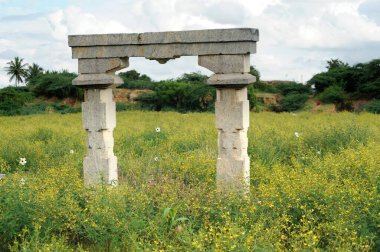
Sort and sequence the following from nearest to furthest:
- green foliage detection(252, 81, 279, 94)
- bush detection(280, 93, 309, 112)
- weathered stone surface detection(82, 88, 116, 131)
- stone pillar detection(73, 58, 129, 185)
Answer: stone pillar detection(73, 58, 129, 185), weathered stone surface detection(82, 88, 116, 131), bush detection(280, 93, 309, 112), green foliage detection(252, 81, 279, 94)

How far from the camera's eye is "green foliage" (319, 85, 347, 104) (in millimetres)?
35406

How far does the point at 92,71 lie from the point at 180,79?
32055 millimetres

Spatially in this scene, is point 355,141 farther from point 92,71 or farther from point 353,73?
point 353,73

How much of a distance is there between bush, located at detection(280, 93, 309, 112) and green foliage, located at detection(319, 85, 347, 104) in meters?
2.39

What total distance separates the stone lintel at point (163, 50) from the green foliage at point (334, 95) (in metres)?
27.7

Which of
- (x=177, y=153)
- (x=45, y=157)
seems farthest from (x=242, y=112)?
(x=45, y=157)

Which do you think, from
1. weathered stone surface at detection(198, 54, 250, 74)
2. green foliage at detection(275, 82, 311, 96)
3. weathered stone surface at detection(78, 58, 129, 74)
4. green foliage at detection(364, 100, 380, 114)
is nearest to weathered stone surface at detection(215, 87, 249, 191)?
weathered stone surface at detection(198, 54, 250, 74)

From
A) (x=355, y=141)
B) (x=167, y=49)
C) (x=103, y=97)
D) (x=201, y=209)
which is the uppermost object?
(x=167, y=49)

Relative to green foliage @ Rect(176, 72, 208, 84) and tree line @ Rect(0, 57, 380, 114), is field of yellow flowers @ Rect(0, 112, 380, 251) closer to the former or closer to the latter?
tree line @ Rect(0, 57, 380, 114)

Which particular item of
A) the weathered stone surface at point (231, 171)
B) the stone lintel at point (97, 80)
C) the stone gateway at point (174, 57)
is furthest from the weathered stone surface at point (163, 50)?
the weathered stone surface at point (231, 171)

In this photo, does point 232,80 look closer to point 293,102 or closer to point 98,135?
point 98,135

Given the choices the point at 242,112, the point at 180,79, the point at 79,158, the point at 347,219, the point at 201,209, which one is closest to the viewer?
the point at 347,219

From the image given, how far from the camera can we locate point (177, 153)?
499 inches

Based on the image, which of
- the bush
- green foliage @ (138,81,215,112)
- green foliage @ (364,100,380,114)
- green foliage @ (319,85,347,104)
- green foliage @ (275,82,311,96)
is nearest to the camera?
green foliage @ (364,100,380,114)
